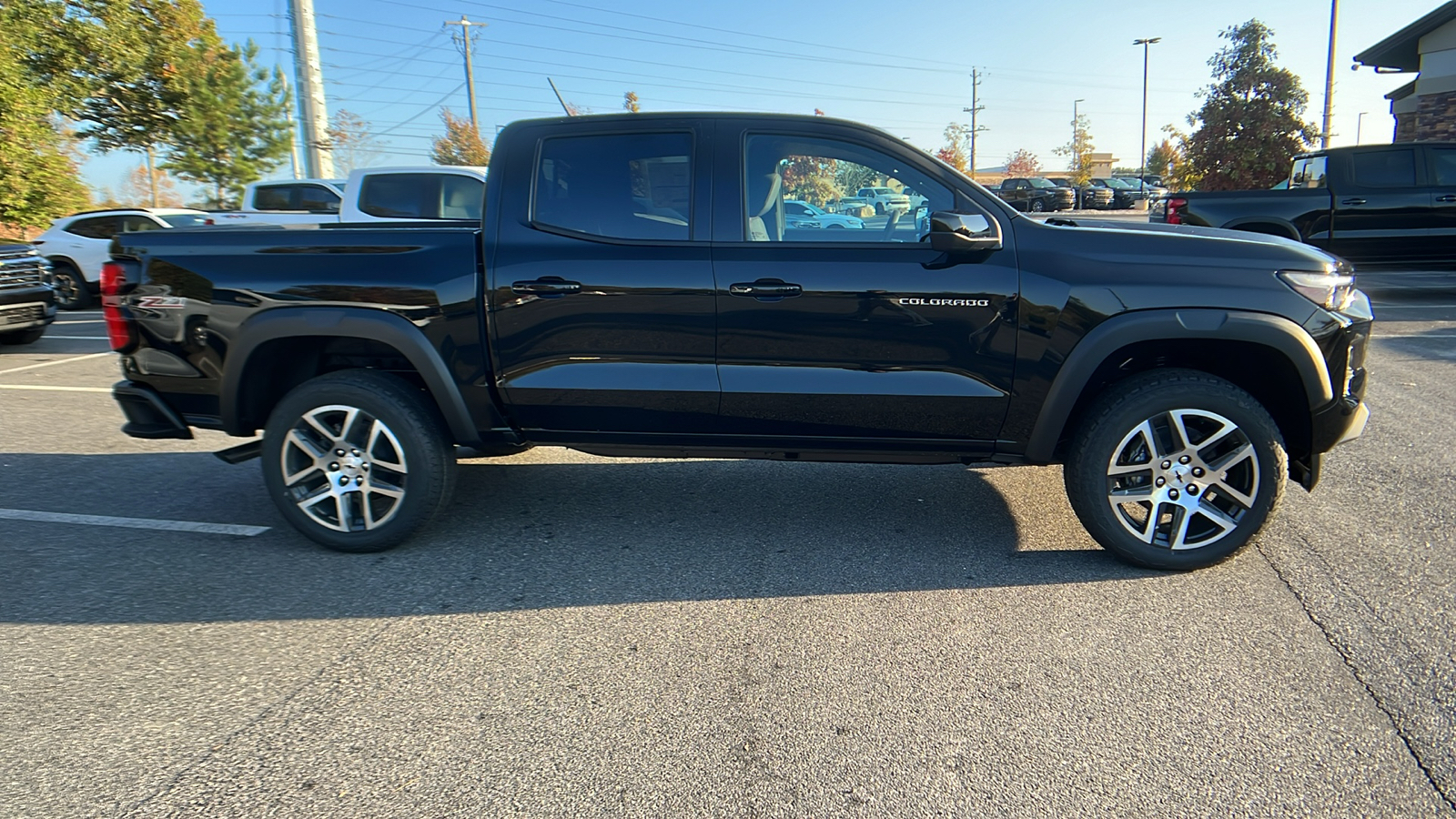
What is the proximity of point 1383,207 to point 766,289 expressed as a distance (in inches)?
465

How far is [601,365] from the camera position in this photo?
12.6ft

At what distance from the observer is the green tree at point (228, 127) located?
2497 centimetres

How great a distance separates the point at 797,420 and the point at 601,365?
891 millimetres

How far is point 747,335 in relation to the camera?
376cm

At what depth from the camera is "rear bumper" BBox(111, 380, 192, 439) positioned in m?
4.12

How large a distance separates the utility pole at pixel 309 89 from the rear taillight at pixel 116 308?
15004 mm

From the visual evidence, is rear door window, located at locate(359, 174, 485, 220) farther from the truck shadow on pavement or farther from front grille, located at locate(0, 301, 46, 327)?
the truck shadow on pavement

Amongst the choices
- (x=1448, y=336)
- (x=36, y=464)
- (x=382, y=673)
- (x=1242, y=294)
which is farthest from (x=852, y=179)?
(x=1448, y=336)

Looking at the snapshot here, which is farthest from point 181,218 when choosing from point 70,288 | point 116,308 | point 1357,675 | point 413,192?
point 1357,675

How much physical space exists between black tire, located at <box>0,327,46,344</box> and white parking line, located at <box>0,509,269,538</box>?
23.3ft

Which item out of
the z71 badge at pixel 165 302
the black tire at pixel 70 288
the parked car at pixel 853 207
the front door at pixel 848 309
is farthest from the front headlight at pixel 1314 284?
the black tire at pixel 70 288

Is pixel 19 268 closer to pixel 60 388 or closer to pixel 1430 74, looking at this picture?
pixel 60 388

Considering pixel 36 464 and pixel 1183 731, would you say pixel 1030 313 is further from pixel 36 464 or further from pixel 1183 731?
pixel 36 464

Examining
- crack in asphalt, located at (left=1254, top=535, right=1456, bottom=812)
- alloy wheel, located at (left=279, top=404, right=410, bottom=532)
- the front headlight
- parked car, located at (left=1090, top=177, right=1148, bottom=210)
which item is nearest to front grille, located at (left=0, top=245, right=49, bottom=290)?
alloy wheel, located at (left=279, top=404, right=410, bottom=532)
